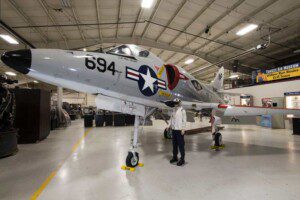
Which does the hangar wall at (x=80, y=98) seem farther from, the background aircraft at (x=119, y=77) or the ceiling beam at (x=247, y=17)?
the background aircraft at (x=119, y=77)

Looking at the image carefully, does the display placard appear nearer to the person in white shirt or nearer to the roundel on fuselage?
the roundel on fuselage

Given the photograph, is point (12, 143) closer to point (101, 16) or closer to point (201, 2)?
point (101, 16)

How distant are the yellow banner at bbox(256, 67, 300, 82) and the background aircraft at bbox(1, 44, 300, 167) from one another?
1099cm

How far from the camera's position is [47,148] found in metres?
7.00

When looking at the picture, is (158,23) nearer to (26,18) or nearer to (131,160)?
(26,18)

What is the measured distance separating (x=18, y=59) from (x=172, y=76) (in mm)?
4129

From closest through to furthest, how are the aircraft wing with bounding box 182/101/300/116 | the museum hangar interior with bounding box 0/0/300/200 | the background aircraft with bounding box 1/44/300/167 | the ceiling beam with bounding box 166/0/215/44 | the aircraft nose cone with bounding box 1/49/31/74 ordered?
the aircraft nose cone with bounding box 1/49/31/74 < the background aircraft with bounding box 1/44/300/167 < the museum hangar interior with bounding box 0/0/300/200 < the aircraft wing with bounding box 182/101/300/116 < the ceiling beam with bounding box 166/0/215/44

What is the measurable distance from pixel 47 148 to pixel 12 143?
1.25 meters

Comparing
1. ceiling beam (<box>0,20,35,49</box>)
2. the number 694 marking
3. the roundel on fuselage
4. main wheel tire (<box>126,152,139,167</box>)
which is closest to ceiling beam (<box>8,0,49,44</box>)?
ceiling beam (<box>0,20,35,49</box>)

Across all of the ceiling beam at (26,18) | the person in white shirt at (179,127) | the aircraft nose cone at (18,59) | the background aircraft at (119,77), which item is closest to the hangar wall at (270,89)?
the background aircraft at (119,77)

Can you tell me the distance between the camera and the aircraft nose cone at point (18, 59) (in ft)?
10.5

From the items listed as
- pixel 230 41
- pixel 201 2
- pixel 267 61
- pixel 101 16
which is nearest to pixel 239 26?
pixel 230 41

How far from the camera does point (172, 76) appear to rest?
588 cm

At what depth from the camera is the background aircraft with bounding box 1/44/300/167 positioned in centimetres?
338
